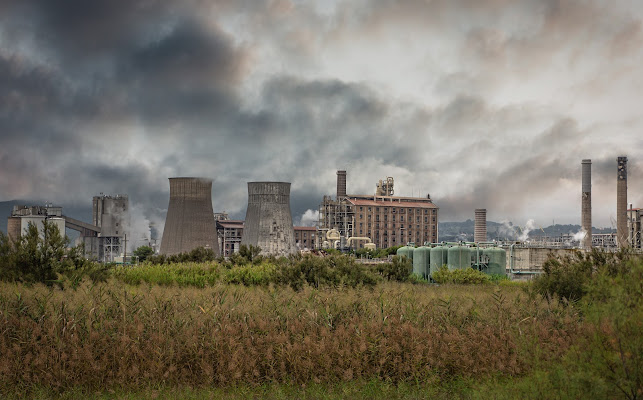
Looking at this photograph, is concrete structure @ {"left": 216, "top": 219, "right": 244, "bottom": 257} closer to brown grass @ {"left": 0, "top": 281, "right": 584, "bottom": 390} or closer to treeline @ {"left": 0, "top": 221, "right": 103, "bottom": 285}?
treeline @ {"left": 0, "top": 221, "right": 103, "bottom": 285}

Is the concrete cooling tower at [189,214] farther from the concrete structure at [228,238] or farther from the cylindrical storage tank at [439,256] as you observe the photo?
the concrete structure at [228,238]

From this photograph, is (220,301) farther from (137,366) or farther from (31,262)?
(31,262)

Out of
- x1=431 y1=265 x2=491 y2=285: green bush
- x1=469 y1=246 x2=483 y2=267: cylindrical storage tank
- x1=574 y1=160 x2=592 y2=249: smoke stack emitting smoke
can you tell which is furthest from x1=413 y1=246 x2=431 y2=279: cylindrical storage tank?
x1=574 y1=160 x2=592 y2=249: smoke stack emitting smoke

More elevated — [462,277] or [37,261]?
[37,261]

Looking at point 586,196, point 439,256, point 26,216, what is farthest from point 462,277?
point 26,216

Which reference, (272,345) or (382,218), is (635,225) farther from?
(272,345)

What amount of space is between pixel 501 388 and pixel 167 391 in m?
3.45

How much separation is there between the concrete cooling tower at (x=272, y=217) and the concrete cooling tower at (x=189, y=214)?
16.2 feet

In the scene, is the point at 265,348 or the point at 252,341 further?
the point at 252,341

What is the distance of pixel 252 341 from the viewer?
7508 mm

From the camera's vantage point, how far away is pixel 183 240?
46688 mm

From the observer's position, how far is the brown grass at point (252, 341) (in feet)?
22.8

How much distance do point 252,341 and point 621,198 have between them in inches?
2890

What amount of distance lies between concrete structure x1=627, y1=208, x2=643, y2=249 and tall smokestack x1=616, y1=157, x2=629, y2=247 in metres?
0.84
